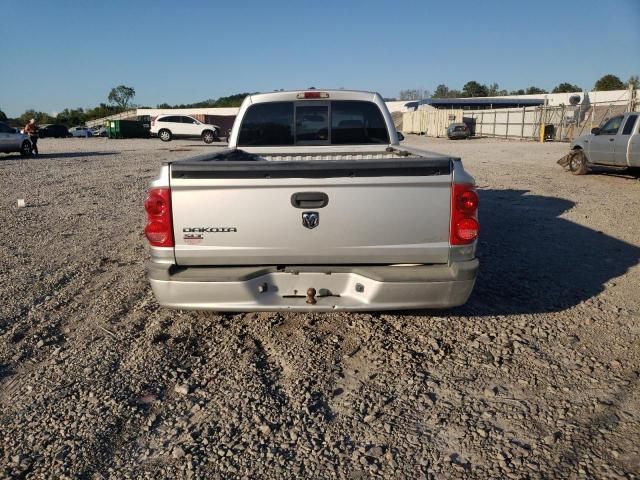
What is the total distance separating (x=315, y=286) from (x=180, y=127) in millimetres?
38222

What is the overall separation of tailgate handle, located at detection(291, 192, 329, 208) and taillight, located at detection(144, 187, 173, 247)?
855 millimetres

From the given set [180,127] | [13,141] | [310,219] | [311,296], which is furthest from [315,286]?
[180,127]

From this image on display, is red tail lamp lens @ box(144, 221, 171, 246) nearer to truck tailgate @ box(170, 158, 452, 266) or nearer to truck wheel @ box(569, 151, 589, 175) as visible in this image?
truck tailgate @ box(170, 158, 452, 266)

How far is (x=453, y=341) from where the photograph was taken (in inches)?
161

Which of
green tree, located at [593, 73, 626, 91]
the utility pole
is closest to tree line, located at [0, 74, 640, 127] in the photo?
green tree, located at [593, 73, 626, 91]

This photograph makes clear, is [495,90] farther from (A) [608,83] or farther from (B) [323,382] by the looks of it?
(B) [323,382]

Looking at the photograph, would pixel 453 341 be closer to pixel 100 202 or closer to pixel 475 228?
pixel 475 228

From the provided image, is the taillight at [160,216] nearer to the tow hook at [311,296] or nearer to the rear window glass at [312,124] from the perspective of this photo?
the tow hook at [311,296]

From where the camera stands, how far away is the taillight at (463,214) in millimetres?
3477

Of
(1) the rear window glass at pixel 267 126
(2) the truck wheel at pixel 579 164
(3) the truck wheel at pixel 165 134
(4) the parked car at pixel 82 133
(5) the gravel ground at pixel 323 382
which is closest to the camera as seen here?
(5) the gravel ground at pixel 323 382

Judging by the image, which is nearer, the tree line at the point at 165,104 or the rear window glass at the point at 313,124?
the rear window glass at the point at 313,124

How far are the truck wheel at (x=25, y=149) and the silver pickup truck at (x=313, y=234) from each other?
2267cm

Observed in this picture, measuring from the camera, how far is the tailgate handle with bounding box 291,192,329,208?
11.3ft

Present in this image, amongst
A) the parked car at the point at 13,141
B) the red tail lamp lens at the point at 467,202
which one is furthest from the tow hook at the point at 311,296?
the parked car at the point at 13,141
